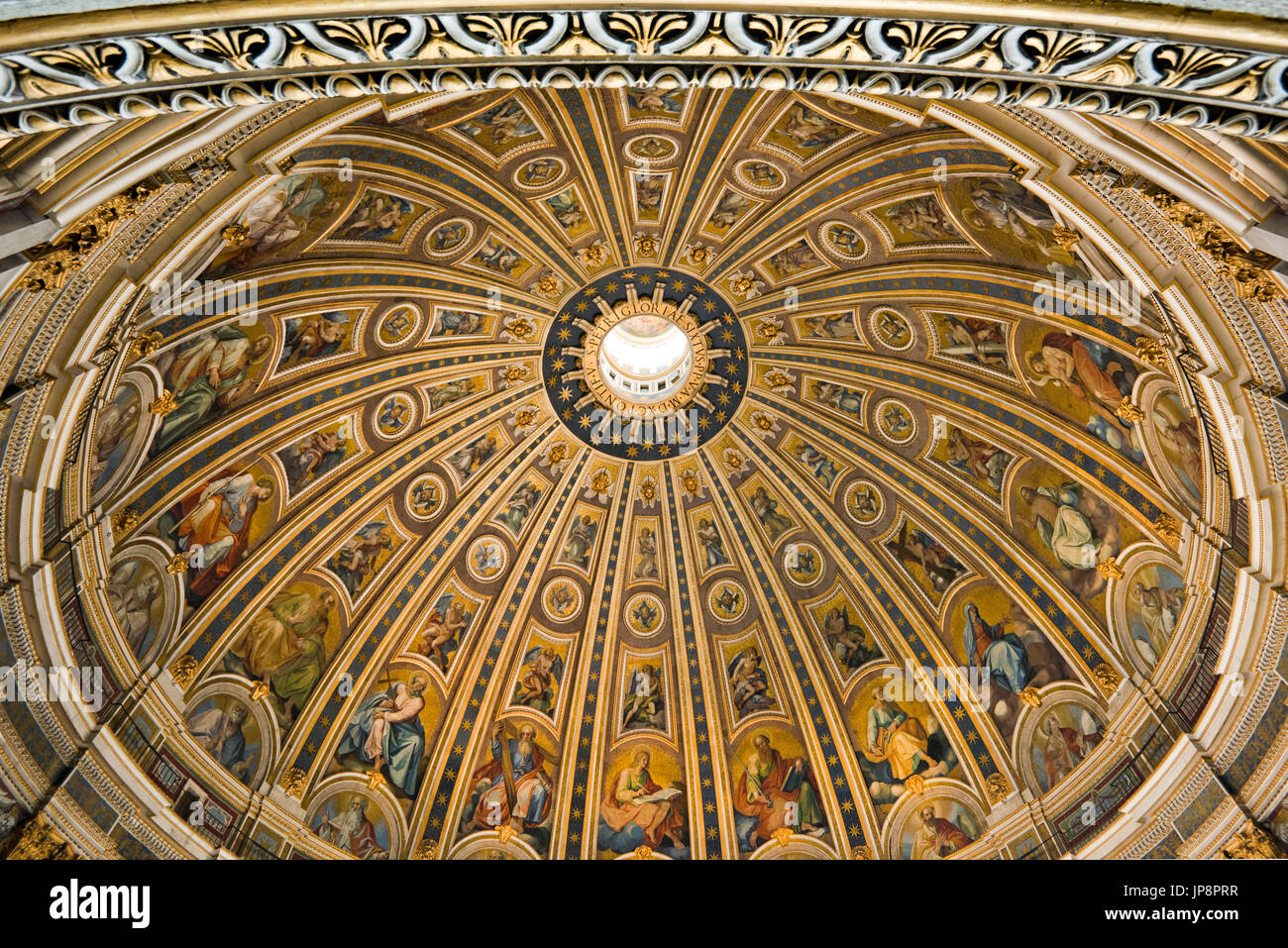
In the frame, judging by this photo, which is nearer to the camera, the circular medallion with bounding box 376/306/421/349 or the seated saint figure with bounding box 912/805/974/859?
the seated saint figure with bounding box 912/805/974/859

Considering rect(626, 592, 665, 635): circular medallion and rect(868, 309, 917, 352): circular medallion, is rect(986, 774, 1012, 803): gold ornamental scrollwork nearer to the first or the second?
rect(626, 592, 665, 635): circular medallion

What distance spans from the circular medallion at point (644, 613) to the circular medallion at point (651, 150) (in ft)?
30.1

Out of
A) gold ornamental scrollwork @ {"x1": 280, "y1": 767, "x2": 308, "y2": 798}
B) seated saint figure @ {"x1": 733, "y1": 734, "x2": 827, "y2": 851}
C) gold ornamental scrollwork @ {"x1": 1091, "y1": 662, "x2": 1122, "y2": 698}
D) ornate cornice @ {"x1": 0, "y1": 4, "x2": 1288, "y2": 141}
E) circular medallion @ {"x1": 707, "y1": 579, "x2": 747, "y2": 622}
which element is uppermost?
circular medallion @ {"x1": 707, "y1": 579, "x2": 747, "y2": 622}

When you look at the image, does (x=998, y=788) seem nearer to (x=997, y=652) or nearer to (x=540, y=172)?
(x=997, y=652)

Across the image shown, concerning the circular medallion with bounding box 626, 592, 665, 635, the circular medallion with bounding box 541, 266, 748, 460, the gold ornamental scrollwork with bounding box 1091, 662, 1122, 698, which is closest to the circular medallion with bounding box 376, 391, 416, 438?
→ the circular medallion with bounding box 541, 266, 748, 460

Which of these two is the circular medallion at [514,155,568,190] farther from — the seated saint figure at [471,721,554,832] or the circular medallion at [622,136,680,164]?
the seated saint figure at [471,721,554,832]

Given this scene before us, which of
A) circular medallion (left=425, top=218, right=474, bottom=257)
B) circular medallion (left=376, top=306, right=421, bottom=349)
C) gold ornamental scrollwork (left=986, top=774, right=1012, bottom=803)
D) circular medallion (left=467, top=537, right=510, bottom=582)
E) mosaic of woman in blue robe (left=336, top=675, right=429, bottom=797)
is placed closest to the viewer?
gold ornamental scrollwork (left=986, top=774, right=1012, bottom=803)

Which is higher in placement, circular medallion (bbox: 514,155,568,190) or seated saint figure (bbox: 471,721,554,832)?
circular medallion (bbox: 514,155,568,190)

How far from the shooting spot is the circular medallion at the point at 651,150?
1812 cm

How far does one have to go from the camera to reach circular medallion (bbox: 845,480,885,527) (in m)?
21.2

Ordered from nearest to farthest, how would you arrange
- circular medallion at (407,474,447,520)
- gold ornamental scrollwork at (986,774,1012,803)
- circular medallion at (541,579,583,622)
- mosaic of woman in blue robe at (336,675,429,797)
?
1. gold ornamental scrollwork at (986,774,1012,803)
2. mosaic of woman in blue robe at (336,675,429,797)
3. circular medallion at (407,474,447,520)
4. circular medallion at (541,579,583,622)

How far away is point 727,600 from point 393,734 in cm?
745

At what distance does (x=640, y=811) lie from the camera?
20.5m

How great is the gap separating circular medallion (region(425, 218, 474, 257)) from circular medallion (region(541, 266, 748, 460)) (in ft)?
10.0
